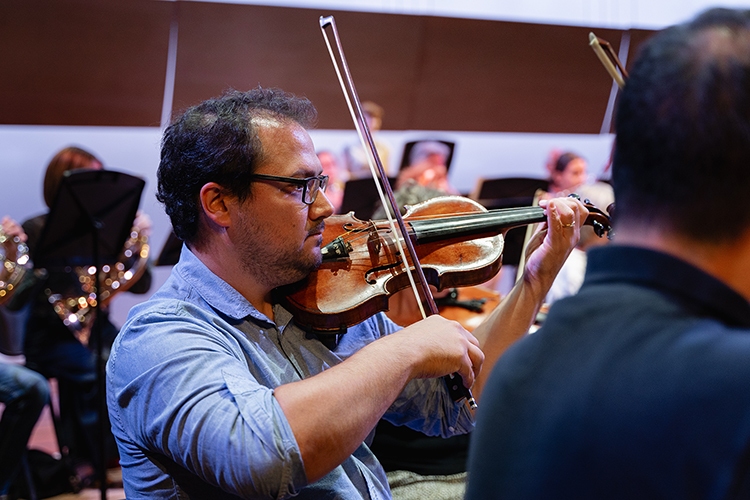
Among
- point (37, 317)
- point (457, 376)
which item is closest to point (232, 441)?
point (457, 376)

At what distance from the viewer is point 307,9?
538 centimetres

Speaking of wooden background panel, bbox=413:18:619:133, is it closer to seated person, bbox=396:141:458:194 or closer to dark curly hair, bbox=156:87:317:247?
seated person, bbox=396:141:458:194

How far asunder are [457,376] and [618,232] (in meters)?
0.76

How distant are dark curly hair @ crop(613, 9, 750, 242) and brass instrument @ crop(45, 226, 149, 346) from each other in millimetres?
3148

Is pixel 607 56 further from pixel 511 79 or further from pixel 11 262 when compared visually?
pixel 511 79

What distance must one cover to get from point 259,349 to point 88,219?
1967mm

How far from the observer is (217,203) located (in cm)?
126

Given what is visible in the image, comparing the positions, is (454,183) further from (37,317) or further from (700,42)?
(700,42)

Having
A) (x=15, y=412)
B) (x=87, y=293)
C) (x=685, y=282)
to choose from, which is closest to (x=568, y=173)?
(x=87, y=293)


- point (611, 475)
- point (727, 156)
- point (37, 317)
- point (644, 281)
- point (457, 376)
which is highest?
point (727, 156)

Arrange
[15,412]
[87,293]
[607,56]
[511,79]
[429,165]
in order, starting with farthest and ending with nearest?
1. [511,79]
2. [429,165]
3. [87,293]
4. [15,412]
5. [607,56]

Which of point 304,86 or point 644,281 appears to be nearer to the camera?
point 644,281

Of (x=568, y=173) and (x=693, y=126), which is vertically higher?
(x=693, y=126)

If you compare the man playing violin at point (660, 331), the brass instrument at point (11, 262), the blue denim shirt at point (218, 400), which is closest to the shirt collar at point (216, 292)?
the blue denim shirt at point (218, 400)
